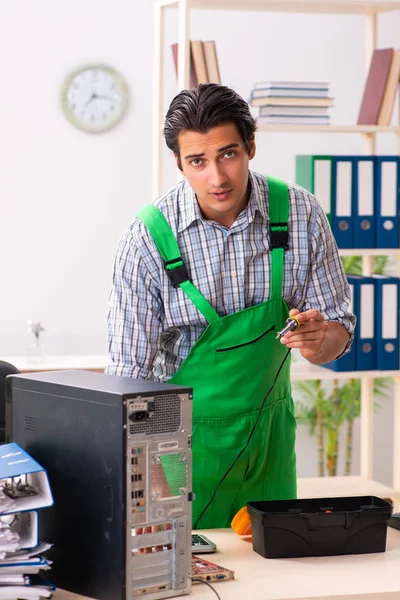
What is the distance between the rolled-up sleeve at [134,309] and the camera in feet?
6.61

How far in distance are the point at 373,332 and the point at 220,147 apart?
178 centimetres

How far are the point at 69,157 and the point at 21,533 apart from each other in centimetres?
339

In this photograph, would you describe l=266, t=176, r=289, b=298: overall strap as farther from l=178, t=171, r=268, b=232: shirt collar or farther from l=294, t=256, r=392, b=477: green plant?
l=294, t=256, r=392, b=477: green plant

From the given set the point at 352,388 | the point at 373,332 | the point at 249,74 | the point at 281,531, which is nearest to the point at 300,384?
the point at 352,388

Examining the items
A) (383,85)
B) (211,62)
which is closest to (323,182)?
(383,85)

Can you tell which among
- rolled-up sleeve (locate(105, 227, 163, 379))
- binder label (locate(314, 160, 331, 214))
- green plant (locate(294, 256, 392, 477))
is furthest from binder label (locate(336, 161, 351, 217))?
rolled-up sleeve (locate(105, 227, 163, 379))

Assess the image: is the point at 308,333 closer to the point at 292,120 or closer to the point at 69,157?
the point at 292,120

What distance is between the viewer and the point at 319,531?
164 centimetres

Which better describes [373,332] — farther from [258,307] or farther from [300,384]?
[258,307]

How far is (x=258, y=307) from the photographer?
204 cm

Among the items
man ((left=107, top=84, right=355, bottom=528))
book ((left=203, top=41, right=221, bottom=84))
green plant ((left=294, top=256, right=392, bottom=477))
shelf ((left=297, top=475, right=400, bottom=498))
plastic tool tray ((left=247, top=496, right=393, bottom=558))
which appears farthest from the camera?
green plant ((left=294, top=256, right=392, bottom=477))

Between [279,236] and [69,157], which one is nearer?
[279,236]

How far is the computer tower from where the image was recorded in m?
1.41

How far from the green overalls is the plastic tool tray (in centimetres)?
28
